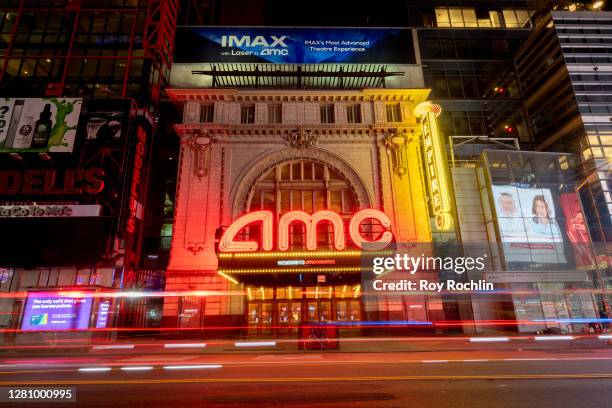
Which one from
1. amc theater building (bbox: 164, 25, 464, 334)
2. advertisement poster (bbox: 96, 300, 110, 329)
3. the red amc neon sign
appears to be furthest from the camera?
amc theater building (bbox: 164, 25, 464, 334)

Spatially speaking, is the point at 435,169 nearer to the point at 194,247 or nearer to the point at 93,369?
the point at 194,247

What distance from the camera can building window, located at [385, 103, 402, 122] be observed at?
94.5 ft

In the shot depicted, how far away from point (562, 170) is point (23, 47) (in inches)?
1972

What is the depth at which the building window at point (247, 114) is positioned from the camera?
28.6m

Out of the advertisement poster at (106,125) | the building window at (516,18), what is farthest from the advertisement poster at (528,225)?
the advertisement poster at (106,125)

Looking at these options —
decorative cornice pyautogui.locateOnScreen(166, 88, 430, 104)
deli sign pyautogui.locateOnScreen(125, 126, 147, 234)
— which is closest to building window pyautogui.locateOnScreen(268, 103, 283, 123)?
decorative cornice pyautogui.locateOnScreen(166, 88, 430, 104)

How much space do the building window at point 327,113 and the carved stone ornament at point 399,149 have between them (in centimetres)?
510

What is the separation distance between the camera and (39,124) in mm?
26453

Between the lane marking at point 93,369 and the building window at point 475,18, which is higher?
the building window at point 475,18

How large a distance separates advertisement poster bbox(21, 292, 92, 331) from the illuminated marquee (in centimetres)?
2341

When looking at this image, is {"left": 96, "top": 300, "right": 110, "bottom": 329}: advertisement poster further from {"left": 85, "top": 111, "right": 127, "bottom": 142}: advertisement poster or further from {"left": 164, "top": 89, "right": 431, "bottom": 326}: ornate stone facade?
{"left": 85, "top": 111, "right": 127, "bottom": 142}: advertisement poster

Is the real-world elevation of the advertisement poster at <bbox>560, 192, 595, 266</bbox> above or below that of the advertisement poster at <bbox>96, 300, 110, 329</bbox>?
above

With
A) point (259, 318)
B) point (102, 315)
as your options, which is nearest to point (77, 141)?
point (102, 315)

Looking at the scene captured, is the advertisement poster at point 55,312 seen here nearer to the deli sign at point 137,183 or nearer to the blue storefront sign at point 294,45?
the deli sign at point 137,183
